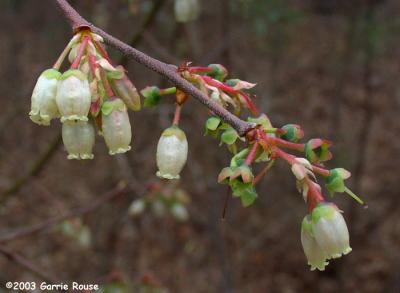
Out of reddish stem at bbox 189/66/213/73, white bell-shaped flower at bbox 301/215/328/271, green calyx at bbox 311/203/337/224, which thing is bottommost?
white bell-shaped flower at bbox 301/215/328/271

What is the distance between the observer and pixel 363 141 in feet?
19.0

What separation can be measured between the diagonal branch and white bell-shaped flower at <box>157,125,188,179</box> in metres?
0.20

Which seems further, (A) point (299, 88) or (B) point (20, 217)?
(A) point (299, 88)

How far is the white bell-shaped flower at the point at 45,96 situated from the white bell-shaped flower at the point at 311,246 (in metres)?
0.64

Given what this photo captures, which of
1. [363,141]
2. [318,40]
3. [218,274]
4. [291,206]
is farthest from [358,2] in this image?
[318,40]

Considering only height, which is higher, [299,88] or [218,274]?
[299,88]

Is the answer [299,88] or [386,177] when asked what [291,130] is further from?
[299,88]

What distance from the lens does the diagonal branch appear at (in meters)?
1.23

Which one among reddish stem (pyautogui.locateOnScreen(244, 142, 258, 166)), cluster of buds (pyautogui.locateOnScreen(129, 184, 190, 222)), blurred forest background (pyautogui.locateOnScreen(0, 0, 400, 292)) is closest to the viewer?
reddish stem (pyautogui.locateOnScreen(244, 142, 258, 166))

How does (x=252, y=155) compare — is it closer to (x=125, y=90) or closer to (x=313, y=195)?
(x=313, y=195)

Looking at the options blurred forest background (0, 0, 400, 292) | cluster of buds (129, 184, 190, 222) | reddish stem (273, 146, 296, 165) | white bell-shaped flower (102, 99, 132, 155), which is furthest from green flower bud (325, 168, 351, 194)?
Result: cluster of buds (129, 184, 190, 222)

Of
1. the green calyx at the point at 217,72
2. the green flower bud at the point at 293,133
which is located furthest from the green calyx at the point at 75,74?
the green flower bud at the point at 293,133

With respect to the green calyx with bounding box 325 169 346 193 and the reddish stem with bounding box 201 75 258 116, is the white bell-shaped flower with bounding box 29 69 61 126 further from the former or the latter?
the green calyx with bounding box 325 169 346 193

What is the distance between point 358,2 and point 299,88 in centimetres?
517
